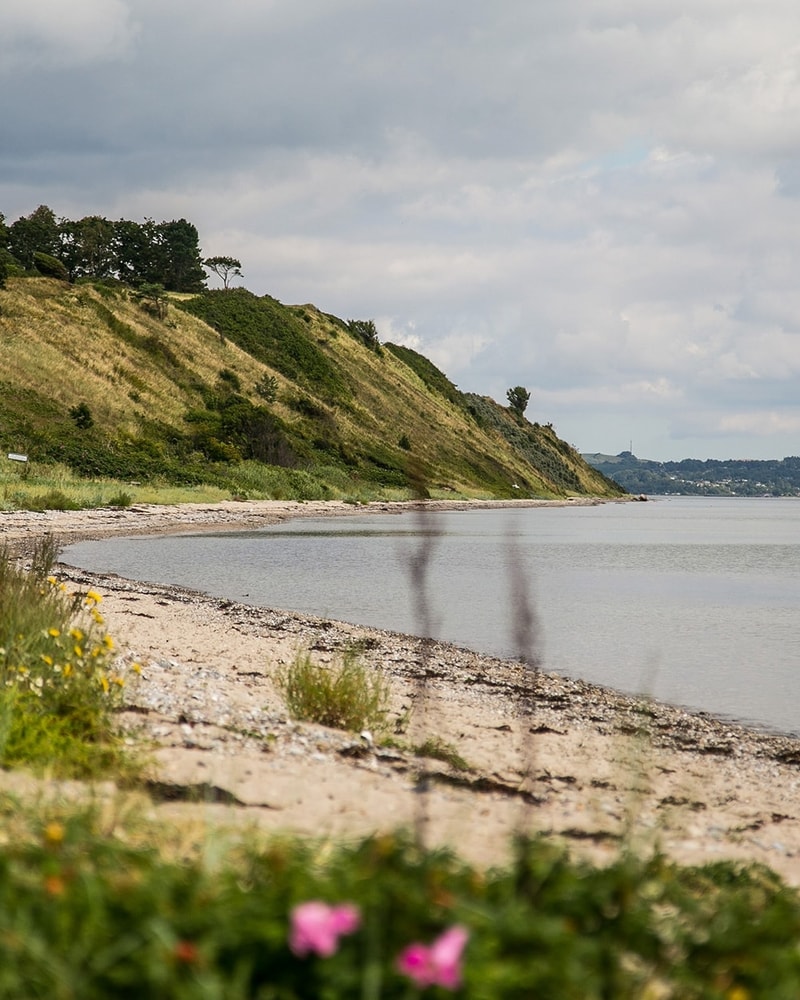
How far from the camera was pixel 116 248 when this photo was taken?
10962cm

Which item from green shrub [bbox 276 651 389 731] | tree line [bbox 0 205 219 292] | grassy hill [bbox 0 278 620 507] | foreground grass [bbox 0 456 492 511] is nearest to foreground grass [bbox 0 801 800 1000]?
green shrub [bbox 276 651 389 731]

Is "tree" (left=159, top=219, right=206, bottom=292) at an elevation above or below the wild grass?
above

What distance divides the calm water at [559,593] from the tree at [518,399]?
10623 cm

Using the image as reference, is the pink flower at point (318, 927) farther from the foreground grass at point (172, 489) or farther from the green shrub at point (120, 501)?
the green shrub at point (120, 501)

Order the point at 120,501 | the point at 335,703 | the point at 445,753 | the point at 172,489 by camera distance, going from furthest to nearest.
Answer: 1. the point at 172,489
2. the point at 120,501
3. the point at 335,703
4. the point at 445,753

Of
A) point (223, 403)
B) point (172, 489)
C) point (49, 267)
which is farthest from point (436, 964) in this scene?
point (49, 267)

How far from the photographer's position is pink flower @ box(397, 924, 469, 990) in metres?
2.22

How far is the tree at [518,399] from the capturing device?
493 ft

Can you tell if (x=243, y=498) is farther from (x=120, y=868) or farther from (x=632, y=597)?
(x=120, y=868)

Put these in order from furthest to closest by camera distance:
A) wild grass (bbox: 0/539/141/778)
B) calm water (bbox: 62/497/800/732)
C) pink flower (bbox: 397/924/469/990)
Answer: calm water (bbox: 62/497/800/732) → wild grass (bbox: 0/539/141/778) → pink flower (bbox: 397/924/469/990)

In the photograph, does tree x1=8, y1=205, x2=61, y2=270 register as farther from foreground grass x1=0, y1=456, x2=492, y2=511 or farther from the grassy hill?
foreground grass x1=0, y1=456, x2=492, y2=511

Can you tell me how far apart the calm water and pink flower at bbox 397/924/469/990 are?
192 centimetres

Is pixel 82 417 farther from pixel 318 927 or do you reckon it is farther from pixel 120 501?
pixel 318 927

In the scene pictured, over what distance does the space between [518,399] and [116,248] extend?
65.0 m
